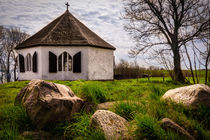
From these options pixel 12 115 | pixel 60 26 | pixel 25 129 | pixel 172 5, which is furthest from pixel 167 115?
pixel 60 26

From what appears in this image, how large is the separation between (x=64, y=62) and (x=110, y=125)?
51.4 ft

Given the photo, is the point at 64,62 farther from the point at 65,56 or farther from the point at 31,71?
the point at 31,71

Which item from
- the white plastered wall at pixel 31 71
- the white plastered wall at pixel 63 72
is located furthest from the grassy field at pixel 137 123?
the white plastered wall at pixel 31 71

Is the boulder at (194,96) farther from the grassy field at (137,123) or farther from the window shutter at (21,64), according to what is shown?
the window shutter at (21,64)

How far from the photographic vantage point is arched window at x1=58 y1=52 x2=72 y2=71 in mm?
17391

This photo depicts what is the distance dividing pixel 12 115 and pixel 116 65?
1900 centimetres

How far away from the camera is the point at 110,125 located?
2.73m

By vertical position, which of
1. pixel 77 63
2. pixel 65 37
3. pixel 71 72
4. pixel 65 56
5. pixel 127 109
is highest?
pixel 65 37

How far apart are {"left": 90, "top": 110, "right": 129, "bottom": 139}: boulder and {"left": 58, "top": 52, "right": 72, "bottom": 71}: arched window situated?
15.0m

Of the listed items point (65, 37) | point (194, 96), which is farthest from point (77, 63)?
point (194, 96)

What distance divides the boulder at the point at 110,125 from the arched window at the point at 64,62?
49.3 feet

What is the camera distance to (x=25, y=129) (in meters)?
3.39

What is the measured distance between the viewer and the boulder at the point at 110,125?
259cm

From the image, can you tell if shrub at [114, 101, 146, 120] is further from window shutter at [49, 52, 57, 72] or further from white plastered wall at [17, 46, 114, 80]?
window shutter at [49, 52, 57, 72]
